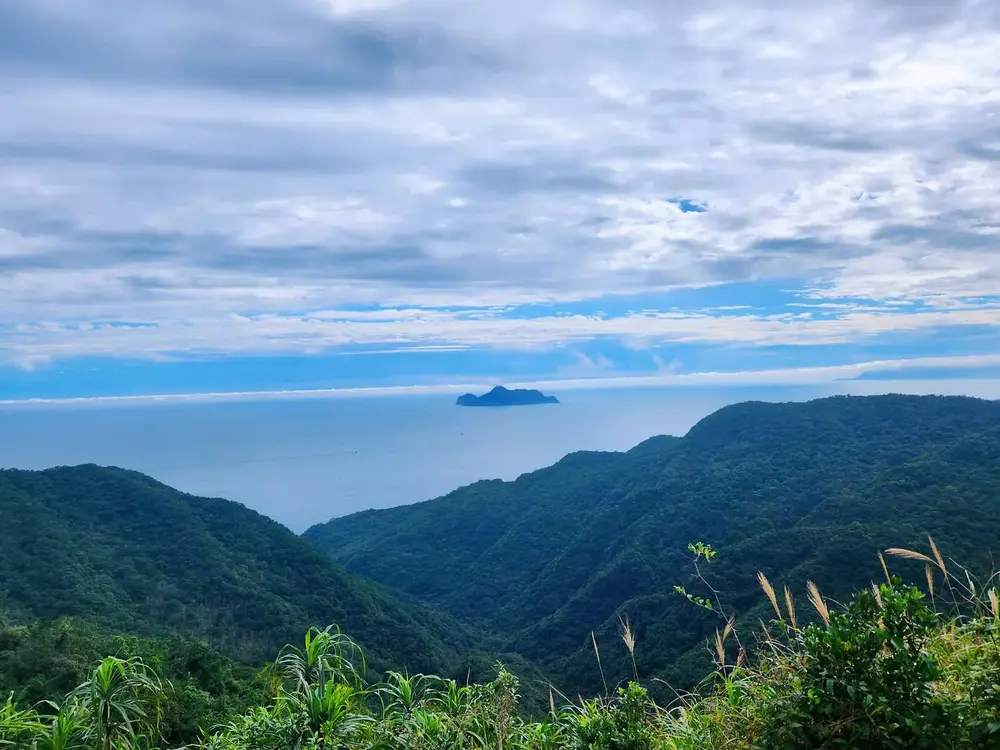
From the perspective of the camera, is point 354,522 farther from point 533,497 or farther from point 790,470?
point 790,470

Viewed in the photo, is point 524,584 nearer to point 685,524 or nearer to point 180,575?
point 685,524

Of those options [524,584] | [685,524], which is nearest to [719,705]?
[685,524]

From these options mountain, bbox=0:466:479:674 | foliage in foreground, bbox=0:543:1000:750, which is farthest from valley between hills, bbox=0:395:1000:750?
mountain, bbox=0:466:479:674

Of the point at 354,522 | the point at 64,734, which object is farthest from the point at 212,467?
the point at 64,734

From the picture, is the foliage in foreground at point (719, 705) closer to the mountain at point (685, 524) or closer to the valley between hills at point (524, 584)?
the valley between hills at point (524, 584)

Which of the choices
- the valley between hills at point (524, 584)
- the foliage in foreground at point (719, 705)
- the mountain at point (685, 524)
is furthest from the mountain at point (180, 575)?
the foliage in foreground at point (719, 705)
